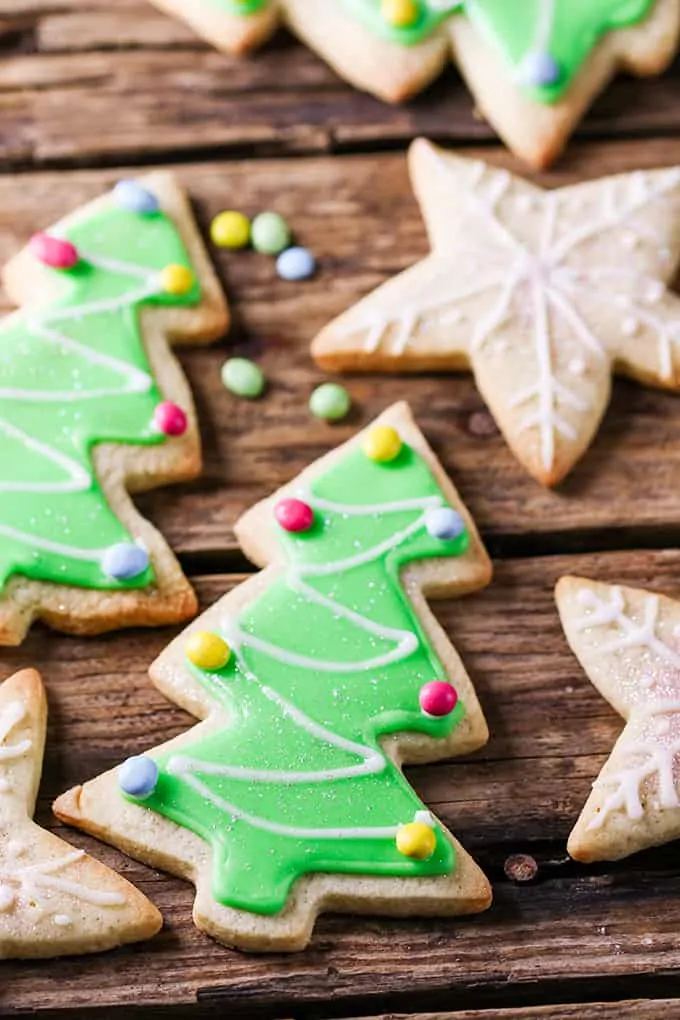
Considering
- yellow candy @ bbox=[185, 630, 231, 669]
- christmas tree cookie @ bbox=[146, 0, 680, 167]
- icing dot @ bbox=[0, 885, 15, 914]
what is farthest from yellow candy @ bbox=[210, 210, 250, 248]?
icing dot @ bbox=[0, 885, 15, 914]

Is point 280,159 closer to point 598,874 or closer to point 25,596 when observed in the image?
point 25,596

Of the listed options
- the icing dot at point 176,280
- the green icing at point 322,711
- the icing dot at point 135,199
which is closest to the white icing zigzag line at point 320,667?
the green icing at point 322,711

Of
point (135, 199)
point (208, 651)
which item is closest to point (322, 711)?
point (208, 651)

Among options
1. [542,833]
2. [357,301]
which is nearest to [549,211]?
[357,301]

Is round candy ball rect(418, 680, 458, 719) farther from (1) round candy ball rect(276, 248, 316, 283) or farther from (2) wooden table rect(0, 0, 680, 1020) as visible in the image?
(1) round candy ball rect(276, 248, 316, 283)

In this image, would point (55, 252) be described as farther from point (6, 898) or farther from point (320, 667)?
point (6, 898)

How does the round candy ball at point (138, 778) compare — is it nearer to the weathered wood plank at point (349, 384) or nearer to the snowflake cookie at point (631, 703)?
the weathered wood plank at point (349, 384)

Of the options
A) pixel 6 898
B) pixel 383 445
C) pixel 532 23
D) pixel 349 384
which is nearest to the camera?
pixel 6 898
